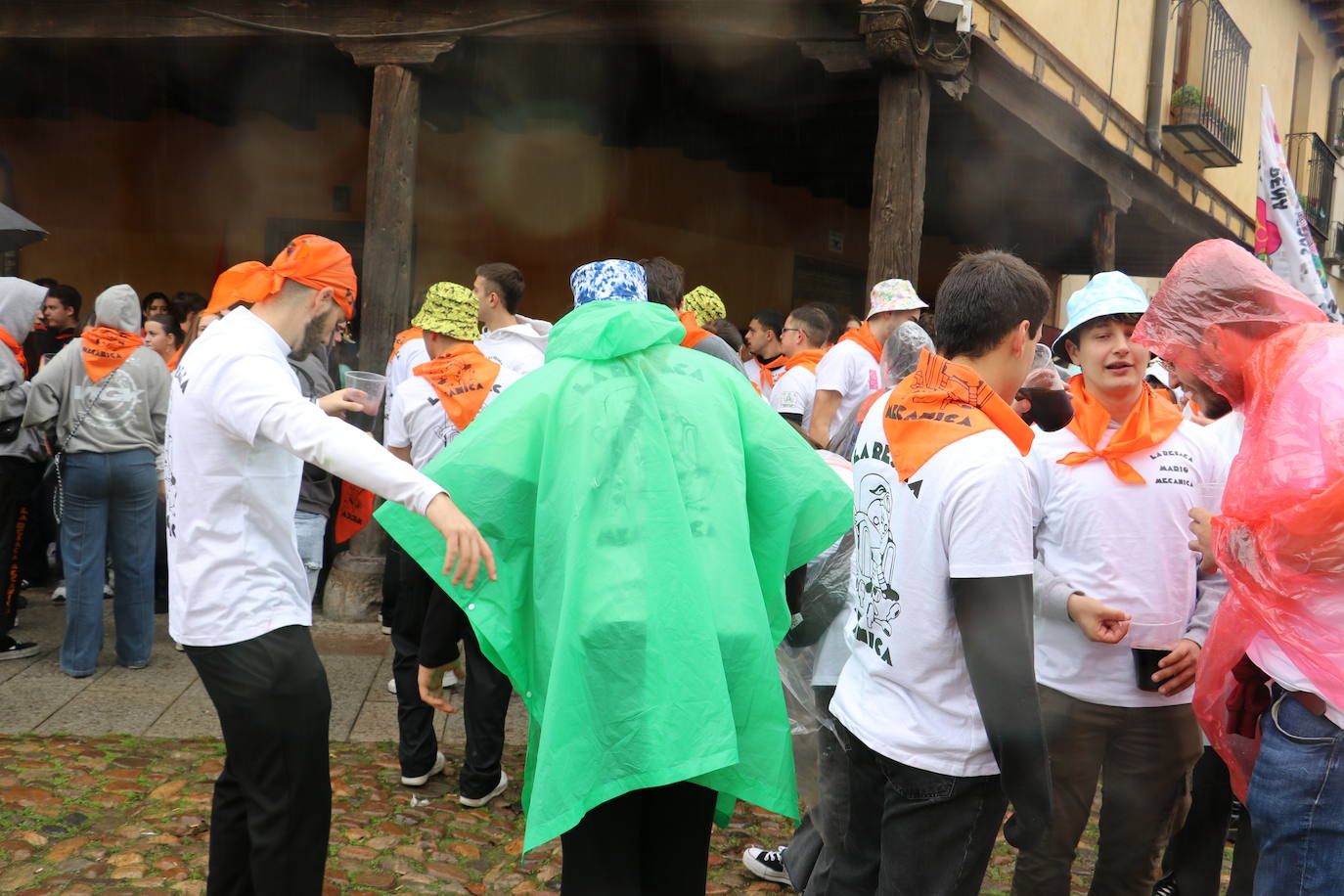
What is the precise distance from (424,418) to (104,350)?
226cm

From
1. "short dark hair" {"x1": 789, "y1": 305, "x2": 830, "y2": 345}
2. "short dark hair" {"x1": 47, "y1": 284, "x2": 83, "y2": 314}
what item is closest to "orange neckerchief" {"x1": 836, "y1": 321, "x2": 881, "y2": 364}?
"short dark hair" {"x1": 789, "y1": 305, "x2": 830, "y2": 345}

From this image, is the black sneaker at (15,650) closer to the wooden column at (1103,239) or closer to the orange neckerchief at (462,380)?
the orange neckerchief at (462,380)

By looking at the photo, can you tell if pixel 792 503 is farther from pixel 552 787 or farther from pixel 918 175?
pixel 918 175

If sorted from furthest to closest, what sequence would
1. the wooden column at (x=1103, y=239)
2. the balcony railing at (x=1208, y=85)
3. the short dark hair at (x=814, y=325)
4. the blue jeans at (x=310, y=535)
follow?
the balcony railing at (x=1208, y=85), the wooden column at (x=1103, y=239), the short dark hair at (x=814, y=325), the blue jeans at (x=310, y=535)

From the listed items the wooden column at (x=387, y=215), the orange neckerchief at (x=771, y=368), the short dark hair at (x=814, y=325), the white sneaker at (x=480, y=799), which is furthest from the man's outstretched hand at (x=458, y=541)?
the orange neckerchief at (x=771, y=368)

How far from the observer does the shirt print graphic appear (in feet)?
7.83

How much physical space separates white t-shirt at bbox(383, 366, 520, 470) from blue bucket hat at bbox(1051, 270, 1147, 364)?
2.27 metres

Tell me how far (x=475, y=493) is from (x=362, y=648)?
4404mm

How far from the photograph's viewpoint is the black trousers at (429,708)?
434 cm

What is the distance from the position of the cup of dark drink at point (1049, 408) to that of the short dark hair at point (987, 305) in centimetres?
86

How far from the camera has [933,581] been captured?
2.26 meters

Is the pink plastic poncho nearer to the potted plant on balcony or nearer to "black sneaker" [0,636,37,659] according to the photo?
"black sneaker" [0,636,37,659]

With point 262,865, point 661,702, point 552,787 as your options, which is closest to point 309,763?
point 262,865

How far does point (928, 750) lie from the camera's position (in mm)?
2268
